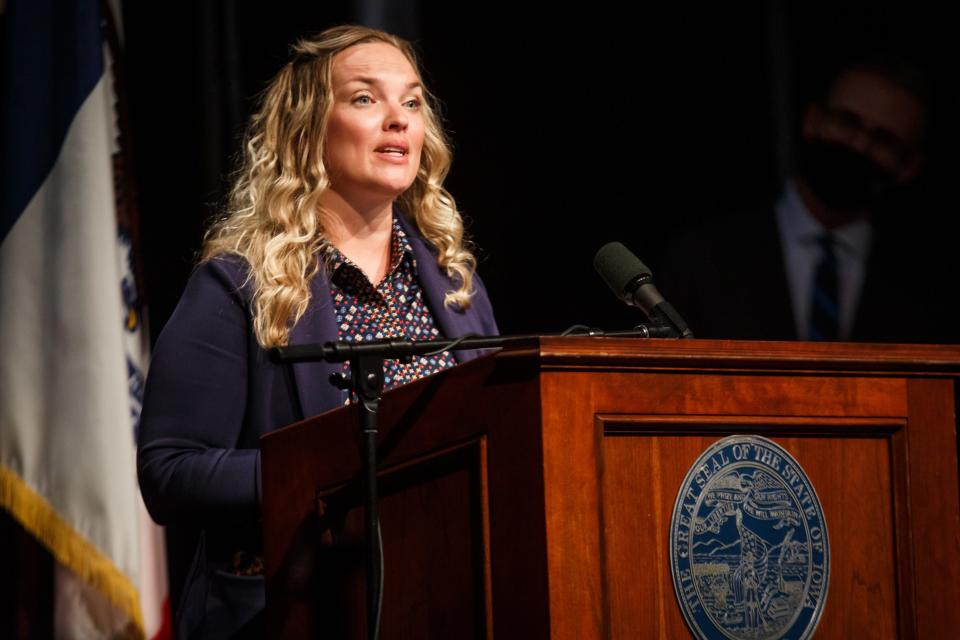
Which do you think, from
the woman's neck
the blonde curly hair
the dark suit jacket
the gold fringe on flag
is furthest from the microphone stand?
the dark suit jacket

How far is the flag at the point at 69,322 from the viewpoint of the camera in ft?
9.64

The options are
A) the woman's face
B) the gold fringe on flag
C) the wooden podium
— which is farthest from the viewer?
the gold fringe on flag

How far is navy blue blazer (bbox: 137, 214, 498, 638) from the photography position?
1.87m

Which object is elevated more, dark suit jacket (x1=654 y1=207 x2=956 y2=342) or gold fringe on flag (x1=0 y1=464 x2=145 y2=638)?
dark suit jacket (x1=654 y1=207 x2=956 y2=342)

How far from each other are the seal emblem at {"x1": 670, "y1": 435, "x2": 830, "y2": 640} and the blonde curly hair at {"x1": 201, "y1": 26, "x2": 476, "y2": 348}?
0.89 meters

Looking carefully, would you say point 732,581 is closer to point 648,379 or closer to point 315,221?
point 648,379

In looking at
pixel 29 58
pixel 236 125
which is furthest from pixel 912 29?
pixel 29 58

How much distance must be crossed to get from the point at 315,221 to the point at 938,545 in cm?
124

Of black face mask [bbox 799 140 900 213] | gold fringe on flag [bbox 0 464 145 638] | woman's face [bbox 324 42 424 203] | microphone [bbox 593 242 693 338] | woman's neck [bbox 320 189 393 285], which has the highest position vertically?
black face mask [bbox 799 140 900 213]

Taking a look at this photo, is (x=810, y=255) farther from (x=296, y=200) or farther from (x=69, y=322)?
(x=69, y=322)

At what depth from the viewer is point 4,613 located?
9.90ft

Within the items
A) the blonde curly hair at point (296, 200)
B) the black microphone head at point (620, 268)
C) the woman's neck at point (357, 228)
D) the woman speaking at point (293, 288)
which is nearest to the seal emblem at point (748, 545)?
the black microphone head at point (620, 268)

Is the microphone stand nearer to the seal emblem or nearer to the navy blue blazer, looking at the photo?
the seal emblem

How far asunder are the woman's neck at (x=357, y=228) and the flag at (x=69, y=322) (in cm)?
101
